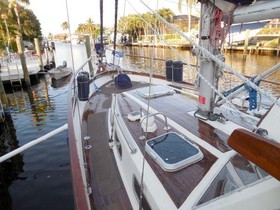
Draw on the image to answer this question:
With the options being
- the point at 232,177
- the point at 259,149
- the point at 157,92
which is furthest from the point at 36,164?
the point at 259,149

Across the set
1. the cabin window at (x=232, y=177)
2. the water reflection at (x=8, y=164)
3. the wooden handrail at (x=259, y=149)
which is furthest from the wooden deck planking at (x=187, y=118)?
the water reflection at (x=8, y=164)

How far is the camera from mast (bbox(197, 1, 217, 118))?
11.0ft

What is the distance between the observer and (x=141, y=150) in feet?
11.1

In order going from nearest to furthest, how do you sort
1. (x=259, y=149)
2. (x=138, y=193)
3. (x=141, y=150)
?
(x=259, y=149) < (x=138, y=193) < (x=141, y=150)

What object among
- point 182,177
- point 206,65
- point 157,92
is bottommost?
point 182,177

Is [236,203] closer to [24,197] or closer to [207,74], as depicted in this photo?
[207,74]

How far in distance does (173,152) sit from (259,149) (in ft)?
5.53

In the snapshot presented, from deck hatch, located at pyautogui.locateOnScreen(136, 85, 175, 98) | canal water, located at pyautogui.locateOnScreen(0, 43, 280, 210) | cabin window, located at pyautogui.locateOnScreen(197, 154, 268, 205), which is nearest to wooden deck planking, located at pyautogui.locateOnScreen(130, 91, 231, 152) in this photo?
deck hatch, located at pyautogui.locateOnScreen(136, 85, 175, 98)

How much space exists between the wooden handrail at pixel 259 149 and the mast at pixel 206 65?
2305 millimetres

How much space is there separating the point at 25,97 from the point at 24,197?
11651mm

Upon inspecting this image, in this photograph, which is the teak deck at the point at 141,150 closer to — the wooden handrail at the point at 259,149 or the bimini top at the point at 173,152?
the bimini top at the point at 173,152

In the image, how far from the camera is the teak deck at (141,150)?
277 cm

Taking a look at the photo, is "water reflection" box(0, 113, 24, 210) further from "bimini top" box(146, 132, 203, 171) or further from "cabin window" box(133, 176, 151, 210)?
"bimini top" box(146, 132, 203, 171)

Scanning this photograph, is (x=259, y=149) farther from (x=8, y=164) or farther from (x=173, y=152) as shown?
(x=8, y=164)
